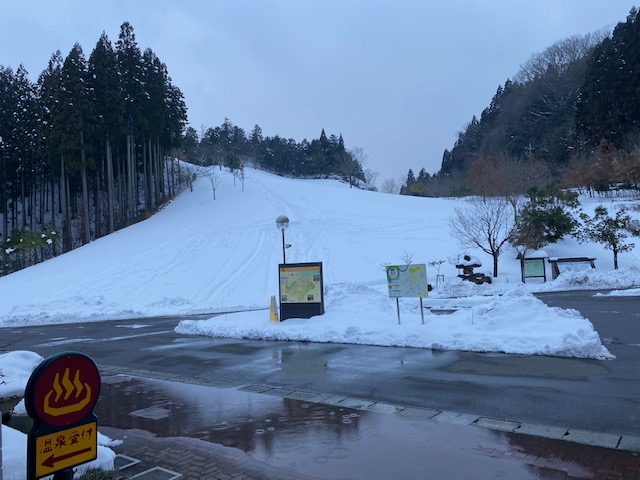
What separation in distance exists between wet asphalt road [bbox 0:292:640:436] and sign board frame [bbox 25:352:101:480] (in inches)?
166

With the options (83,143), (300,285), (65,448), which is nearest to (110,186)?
(83,143)

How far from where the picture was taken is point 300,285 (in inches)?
552

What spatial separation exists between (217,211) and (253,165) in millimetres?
62470

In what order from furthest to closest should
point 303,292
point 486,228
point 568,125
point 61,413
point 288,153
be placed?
1. point 288,153
2. point 568,125
3. point 486,228
4. point 303,292
5. point 61,413

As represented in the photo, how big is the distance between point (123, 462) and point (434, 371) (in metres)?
5.12

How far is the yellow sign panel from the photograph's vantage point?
301 centimetres

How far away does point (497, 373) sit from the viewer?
7.70 metres

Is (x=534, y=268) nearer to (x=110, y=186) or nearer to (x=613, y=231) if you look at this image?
(x=613, y=231)

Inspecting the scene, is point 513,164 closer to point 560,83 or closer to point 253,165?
Answer: point 560,83

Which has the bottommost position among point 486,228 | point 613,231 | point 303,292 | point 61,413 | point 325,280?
point 61,413

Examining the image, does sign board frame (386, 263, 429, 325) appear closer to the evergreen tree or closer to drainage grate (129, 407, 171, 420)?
drainage grate (129, 407, 171, 420)

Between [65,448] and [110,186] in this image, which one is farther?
[110,186]

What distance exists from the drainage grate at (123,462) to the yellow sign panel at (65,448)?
1310mm

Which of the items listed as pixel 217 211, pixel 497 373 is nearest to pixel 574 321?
pixel 497 373
